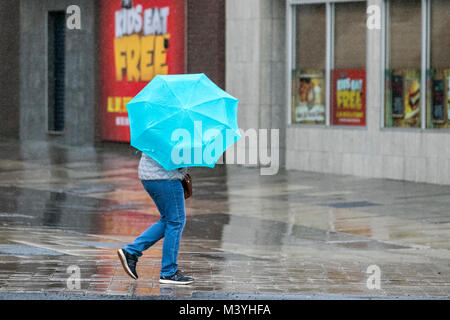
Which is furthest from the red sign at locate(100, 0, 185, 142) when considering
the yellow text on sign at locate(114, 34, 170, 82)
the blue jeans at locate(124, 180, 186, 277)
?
the blue jeans at locate(124, 180, 186, 277)

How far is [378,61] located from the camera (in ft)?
64.7

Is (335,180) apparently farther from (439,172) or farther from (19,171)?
(19,171)

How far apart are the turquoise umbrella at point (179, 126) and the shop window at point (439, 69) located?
1125 cm

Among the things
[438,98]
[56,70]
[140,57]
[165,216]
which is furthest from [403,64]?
[56,70]

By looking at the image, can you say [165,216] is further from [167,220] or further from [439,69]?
[439,69]

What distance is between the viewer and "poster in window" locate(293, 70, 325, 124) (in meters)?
21.1

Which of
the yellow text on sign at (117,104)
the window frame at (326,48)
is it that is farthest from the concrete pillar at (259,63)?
the yellow text on sign at (117,104)

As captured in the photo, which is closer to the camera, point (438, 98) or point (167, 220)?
point (167, 220)

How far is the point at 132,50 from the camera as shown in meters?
26.4

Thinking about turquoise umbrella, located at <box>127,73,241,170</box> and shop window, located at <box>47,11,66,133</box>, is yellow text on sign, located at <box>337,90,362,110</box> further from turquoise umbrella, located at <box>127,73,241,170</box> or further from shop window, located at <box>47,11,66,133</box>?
turquoise umbrella, located at <box>127,73,241,170</box>

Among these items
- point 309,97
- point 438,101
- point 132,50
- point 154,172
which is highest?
point 132,50

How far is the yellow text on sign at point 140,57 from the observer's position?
25.3m

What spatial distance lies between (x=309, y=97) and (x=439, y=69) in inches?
133
